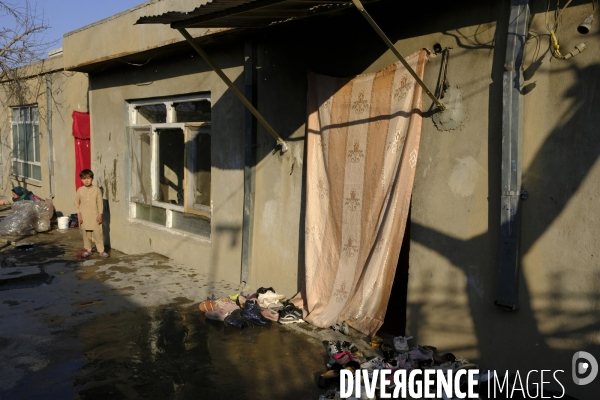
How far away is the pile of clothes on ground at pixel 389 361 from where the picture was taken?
431cm

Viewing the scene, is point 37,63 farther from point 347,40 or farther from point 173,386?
point 173,386

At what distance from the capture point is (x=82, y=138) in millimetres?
11344

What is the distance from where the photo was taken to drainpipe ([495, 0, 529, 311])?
404 cm

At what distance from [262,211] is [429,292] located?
8.83 ft

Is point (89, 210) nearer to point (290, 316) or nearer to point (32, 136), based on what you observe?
point (290, 316)

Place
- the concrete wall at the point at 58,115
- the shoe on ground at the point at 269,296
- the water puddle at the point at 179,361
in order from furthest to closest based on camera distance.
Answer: the concrete wall at the point at 58,115
the shoe on ground at the point at 269,296
the water puddle at the point at 179,361

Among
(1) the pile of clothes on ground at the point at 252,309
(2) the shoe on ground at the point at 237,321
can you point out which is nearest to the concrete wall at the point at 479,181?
(1) the pile of clothes on ground at the point at 252,309

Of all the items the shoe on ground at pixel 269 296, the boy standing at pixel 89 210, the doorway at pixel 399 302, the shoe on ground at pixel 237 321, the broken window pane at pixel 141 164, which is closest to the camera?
the shoe on ground at pixel 237 321

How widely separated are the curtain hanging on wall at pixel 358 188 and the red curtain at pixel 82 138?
7083 millimetres

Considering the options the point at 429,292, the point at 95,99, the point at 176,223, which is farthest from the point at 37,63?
the point at 429,292

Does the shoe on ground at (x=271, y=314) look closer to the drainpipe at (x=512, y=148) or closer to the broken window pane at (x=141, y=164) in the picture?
the drainpipe at (x=512, y=148)

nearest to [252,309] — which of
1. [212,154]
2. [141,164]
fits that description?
[212,154]

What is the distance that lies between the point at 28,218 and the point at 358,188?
873cm

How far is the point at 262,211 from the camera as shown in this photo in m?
6.86
